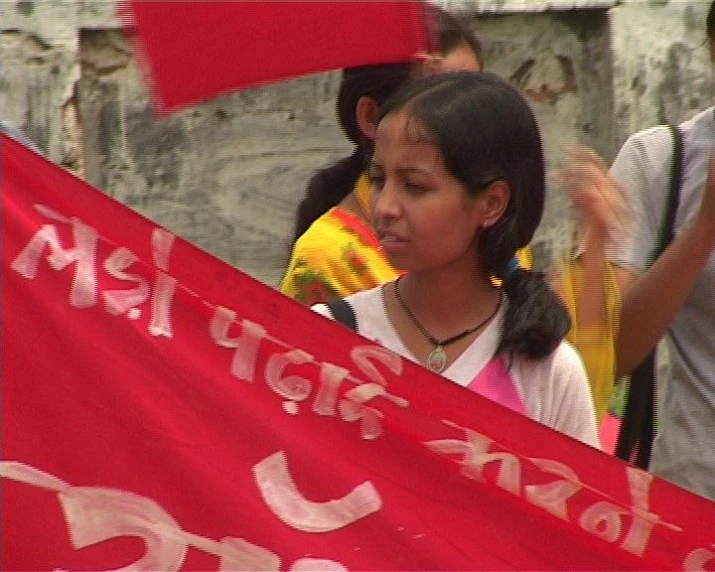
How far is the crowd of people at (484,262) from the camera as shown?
2617 mm

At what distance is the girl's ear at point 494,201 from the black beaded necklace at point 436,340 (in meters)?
0.12

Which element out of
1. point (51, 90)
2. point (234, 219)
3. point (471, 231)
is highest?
point (471, 231)

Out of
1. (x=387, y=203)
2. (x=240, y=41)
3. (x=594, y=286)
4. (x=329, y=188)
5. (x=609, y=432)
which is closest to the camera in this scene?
(x=240, y=41)

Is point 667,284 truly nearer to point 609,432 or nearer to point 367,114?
point 367,114

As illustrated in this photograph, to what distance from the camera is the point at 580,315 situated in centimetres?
283

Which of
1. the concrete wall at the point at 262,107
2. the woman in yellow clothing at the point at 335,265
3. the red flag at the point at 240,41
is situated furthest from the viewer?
the concrete wall at the point at 262,107

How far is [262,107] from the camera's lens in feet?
17.4

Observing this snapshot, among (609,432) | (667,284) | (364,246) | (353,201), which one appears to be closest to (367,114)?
(353,201)

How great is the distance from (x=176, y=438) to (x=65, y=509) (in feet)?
0.55

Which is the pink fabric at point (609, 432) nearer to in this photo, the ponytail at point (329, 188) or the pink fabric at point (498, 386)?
the ponytail at point (329, 188)

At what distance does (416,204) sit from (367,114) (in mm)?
535

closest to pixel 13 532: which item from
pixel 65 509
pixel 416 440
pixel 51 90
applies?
pixel 65 509

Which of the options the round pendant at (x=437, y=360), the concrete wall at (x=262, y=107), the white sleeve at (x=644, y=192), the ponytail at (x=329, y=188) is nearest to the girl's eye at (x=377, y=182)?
the round pendant at (x=437, y=360)

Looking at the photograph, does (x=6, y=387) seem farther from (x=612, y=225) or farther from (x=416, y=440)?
(x=612, y=225)
